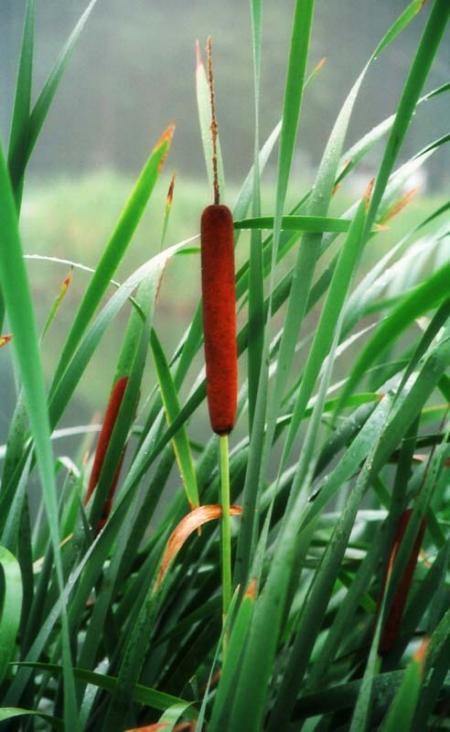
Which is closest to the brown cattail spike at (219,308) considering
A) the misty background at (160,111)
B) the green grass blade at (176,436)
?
the green grass blade at (176,436)

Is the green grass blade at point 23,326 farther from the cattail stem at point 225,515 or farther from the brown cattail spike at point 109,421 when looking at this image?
the brown cattail spike at point 109,421

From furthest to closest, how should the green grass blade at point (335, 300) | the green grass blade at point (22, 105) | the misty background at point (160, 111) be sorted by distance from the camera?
the misty background at point (160, 111), the green grass blade at point (22, 105), the green grass blade at point (335, 300)

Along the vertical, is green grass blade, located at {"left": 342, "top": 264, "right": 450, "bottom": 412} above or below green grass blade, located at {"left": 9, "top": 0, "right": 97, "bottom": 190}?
below

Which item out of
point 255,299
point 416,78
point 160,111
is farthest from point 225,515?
point 160,111

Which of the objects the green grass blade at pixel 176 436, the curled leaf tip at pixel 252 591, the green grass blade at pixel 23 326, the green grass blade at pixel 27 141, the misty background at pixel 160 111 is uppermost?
the misty background at pixel 160 111

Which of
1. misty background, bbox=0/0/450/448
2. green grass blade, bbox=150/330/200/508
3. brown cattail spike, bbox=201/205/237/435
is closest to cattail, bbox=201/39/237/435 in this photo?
brown cattail spike, bbox=201/205/237/435

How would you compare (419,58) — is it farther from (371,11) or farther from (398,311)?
(371,11)

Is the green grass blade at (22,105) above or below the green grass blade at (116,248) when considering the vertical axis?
above

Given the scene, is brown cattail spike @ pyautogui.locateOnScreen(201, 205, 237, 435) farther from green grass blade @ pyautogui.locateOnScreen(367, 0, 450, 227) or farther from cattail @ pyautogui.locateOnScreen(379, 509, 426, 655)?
cattail @ pyautogui.locateOnScreen(379, 509, 426, 655)
